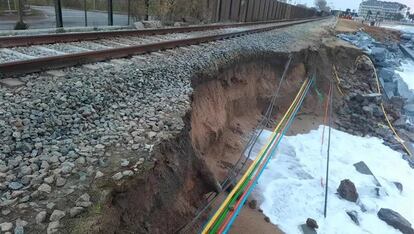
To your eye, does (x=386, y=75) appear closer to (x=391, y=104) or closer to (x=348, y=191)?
(x=391, y=104)

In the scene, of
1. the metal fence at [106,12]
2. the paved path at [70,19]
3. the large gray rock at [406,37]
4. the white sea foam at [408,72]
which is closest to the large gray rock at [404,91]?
the white sea foam at [408,72]

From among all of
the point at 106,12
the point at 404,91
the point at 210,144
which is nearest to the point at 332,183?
the point at 210,144

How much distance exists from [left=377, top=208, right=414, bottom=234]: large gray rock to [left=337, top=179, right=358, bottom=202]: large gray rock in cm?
71

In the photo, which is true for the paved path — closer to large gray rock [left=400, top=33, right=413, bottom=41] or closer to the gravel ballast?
the gravel ballast

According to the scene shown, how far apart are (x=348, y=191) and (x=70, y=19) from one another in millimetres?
A: 14621

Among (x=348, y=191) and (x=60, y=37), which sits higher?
(x=60, y=37)

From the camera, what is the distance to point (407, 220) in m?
8.72

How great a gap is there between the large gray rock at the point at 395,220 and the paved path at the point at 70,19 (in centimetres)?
1399

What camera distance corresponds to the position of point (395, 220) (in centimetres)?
840

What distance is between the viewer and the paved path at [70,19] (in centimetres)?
1456

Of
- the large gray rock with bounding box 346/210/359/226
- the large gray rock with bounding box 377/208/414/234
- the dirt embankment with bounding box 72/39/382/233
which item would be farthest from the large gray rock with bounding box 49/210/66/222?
the large gray rock with bounding box 377/208/414/234

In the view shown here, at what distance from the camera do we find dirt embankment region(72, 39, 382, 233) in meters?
3.84

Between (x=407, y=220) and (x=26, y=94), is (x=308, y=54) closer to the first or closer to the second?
(x=407, y=220)

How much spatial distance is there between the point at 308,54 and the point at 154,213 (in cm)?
1544
